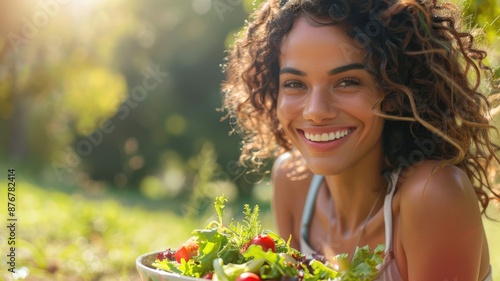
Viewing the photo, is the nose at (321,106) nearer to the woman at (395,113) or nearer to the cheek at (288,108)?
the woman at (395,113)

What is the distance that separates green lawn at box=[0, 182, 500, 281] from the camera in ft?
Answer: 13.6

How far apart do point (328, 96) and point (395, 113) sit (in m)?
0.34

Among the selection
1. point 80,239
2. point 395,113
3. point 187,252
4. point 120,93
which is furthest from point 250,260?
point 120,93

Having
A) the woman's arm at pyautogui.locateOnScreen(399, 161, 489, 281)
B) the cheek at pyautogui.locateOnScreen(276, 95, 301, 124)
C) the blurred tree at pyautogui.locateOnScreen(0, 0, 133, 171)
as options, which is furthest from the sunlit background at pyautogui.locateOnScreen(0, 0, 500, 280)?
the woman's arm at pyautogui.locateOnScreen(399, 161, 489, 281)

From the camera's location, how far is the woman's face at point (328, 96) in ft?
8.55

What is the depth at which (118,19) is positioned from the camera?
1499cm

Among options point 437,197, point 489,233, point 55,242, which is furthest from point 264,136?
point 489,233

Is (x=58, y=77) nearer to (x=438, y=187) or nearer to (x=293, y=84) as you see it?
(x=293, y=84)

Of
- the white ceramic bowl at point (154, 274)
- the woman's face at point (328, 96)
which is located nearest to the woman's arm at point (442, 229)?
the woman's face at point (328, 96)

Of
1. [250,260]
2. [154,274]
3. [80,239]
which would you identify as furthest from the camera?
[80,239]

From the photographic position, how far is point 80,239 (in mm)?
5199

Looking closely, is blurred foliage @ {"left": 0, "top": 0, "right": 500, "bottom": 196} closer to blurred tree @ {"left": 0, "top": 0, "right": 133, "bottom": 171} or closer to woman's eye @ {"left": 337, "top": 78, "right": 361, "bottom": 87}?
blurred tree @ {"left": 0, "top": 0, "right": 133, "bottom": 171}

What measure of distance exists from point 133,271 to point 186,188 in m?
10.7

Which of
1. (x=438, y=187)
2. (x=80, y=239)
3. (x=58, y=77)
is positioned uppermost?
(x=438, y=187)
